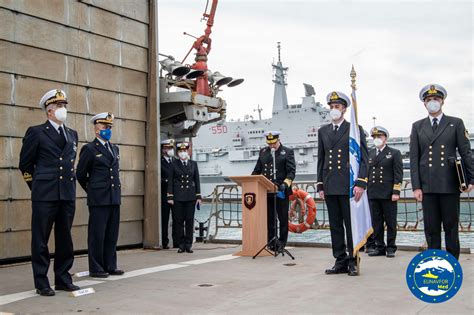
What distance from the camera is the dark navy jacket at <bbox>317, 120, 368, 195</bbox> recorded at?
5.15 meters

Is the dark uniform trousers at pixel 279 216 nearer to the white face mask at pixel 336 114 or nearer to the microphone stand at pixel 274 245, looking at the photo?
the microphone stand at pixel 274 245

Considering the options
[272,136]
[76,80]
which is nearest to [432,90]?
[272,136]

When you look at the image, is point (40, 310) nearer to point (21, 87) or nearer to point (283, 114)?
point (21, 87)

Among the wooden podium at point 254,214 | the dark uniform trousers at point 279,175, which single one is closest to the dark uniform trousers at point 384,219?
the dark uniform trousers at point 279,175

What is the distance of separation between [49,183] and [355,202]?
2724mm

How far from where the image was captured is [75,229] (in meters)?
6.67

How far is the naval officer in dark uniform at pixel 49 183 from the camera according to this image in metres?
4.39

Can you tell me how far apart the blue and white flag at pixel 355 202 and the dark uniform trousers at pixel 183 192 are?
9.55 feet

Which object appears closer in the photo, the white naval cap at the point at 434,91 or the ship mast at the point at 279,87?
the white naval cap at the point at 434,91

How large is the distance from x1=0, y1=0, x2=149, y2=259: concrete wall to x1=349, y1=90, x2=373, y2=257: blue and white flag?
3499mm

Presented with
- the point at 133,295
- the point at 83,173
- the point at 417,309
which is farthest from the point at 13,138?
the point at 417,309

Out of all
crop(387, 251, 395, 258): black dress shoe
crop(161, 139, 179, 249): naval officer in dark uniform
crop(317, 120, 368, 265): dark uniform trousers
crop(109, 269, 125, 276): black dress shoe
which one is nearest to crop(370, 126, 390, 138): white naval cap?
crop(387, 251, 395, 258): black dress shoe

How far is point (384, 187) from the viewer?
6.84m

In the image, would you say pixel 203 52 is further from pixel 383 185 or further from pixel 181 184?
pixel 383 185
